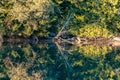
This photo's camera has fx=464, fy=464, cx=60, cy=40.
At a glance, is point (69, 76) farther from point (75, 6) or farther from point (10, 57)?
point (75, 6)

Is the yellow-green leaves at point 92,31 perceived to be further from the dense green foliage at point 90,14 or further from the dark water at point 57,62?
A: the dark water at point 57,62

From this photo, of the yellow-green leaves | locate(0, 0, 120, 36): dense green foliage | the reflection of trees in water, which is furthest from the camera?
the yellow-green leaves

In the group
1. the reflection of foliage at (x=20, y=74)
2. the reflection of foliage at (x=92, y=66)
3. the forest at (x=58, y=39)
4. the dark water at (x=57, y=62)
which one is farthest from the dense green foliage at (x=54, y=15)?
the reflection of foliage at (x=20, y=74)

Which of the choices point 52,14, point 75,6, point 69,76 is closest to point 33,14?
point 52,14

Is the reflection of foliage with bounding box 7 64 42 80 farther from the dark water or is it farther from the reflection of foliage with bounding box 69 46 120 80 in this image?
the reflection of foliage with bounding box 69 46 120 80

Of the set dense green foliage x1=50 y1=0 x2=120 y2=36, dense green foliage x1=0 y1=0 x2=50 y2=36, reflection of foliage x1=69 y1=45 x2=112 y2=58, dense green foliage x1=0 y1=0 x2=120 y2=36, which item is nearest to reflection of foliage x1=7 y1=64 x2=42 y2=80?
reflection of foliage x1=69 y1=45 x2=112 y2=58
